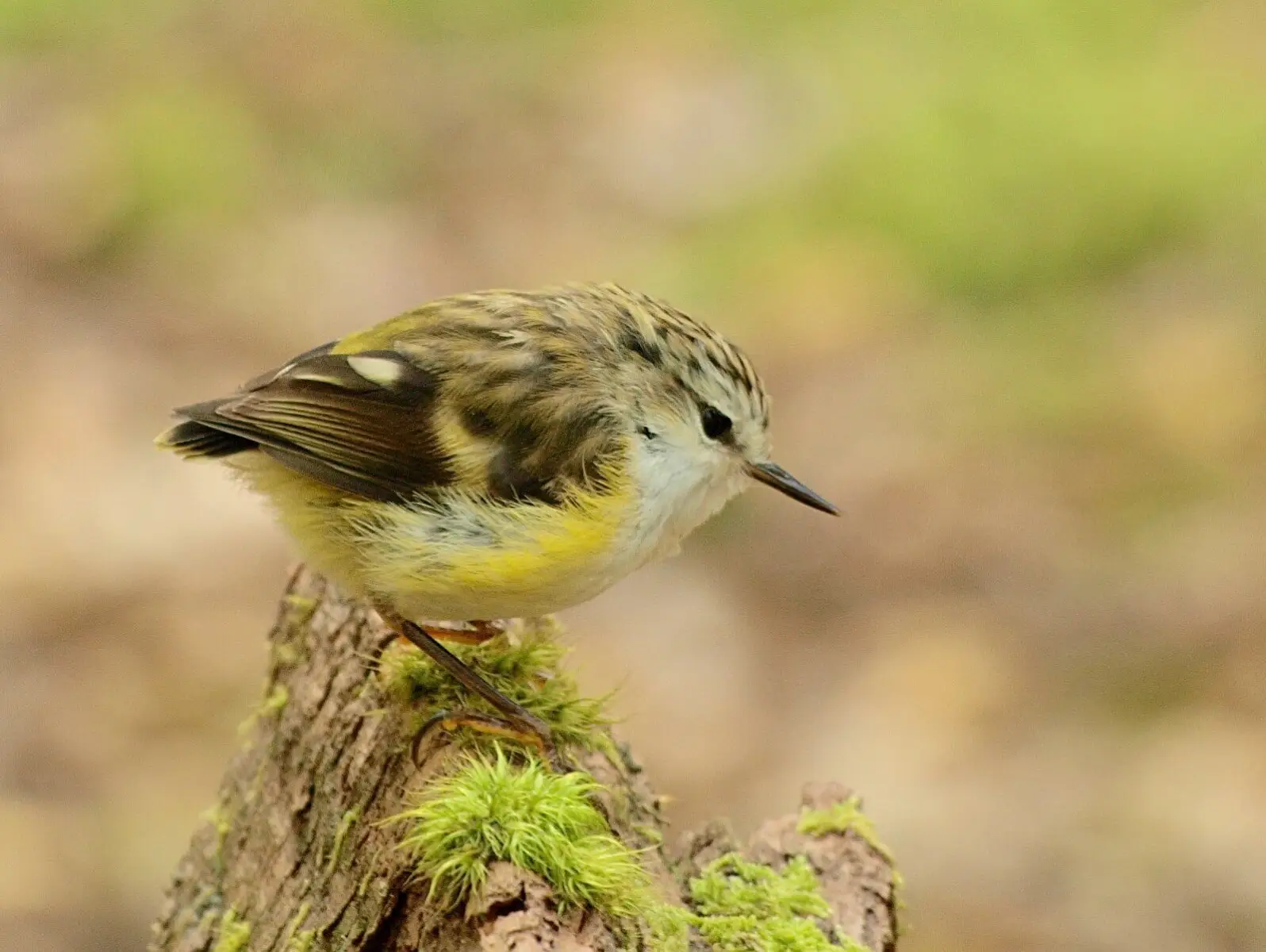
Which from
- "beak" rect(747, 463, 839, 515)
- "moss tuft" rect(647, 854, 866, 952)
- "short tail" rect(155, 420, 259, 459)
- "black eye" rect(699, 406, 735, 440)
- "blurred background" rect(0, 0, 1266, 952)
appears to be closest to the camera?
"moss tuft" rect(647, 854, 866, 952)

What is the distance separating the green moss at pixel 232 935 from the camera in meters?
3.58

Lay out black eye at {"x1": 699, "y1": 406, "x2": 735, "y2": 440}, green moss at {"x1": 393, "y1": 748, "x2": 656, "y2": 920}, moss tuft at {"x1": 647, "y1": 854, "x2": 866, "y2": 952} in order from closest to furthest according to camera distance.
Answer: green moss at {"x1": 393, "y1": 748, "x2": 656, "y2": 920}, moss tuft at {"x1": 647, "y1": 854, "x2": 866, "y2": 952}, black eye at {"x1": 699, "y1": 406, "x2": 735, "y2": 440}

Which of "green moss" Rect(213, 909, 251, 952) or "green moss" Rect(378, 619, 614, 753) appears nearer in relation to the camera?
"green moss" Rect(213, 909, 251, 952)

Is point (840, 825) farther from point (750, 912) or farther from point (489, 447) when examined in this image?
point (489, 447)

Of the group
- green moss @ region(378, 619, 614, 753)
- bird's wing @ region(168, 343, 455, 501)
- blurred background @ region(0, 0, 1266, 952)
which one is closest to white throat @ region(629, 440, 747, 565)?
green moss @ region(378, 619, 614, 753)

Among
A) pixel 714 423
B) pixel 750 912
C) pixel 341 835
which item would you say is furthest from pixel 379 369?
pixel 750 912

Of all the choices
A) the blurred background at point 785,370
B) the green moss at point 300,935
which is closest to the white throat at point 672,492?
the blurred background at point 785,370

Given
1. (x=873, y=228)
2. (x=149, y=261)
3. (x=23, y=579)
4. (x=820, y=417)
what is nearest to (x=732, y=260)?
(x=873, y=228)

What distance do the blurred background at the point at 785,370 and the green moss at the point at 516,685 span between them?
89 cm

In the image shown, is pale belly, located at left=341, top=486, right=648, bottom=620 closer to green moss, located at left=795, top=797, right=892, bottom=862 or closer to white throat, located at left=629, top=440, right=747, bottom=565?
white throat, located at left=629, top=440, right=747, bottom=565

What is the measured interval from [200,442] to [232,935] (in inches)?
46.3

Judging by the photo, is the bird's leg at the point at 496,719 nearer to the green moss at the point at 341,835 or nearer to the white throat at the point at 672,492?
the green moss at the point at 341,835

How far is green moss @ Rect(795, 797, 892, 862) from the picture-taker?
151 inches

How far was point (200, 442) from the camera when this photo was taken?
397cm
